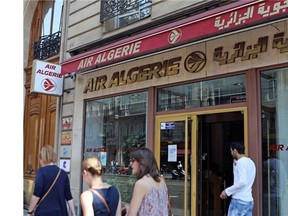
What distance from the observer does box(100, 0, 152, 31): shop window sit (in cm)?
812

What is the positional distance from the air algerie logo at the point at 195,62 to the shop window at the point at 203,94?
0.90 ft

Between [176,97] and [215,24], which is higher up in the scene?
[215,24]

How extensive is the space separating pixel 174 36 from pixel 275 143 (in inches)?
88.5

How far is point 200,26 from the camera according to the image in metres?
5.48

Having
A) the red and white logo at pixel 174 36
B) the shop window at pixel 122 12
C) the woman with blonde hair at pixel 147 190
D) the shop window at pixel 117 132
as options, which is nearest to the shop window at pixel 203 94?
the shop window at pixel 117 132

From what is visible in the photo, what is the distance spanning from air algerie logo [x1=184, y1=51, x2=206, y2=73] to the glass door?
2.90 ft

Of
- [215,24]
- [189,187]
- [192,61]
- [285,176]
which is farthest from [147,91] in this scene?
[285,176]

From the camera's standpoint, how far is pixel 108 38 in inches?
336

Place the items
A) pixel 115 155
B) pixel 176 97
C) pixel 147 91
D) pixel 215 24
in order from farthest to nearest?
pixel 115 155 → pixel 147 91 → pixel 176 97 → pixel 215 24

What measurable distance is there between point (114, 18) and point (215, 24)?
4250 mm

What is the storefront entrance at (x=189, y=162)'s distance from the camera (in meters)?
6.61

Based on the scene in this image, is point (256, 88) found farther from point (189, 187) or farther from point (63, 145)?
point (63, 145)

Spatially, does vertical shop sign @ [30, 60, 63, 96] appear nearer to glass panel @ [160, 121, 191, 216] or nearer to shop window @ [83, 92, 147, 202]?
shop window @ [83, 92, 147, 202]

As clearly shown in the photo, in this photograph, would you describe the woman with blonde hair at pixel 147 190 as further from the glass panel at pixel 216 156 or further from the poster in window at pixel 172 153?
the poster in window at pixel 172 153
